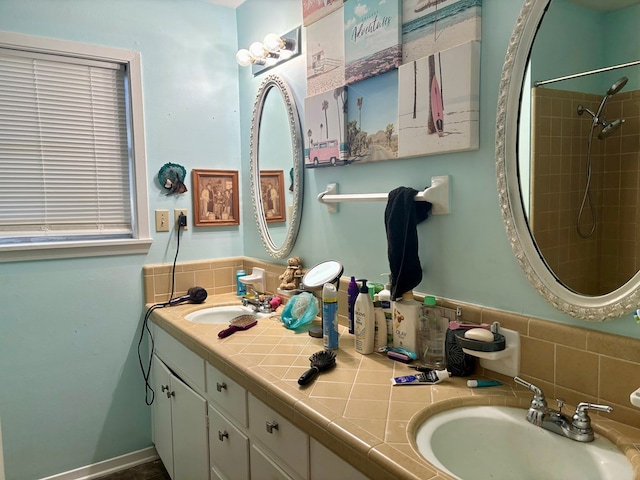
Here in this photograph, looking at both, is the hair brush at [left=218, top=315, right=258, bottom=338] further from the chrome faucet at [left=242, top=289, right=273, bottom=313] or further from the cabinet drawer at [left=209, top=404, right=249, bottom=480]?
the cabinet drawer at [left=209, top=404, right=249, bottom=480]

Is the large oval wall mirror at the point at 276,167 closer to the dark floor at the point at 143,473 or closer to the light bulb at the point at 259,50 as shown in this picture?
the light bulb at the point at 259,50

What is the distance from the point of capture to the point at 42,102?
6.98ft

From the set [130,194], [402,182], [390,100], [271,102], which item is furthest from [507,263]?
[130,194]

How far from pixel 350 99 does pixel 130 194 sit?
4.20 feet

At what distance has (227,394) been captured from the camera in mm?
1587

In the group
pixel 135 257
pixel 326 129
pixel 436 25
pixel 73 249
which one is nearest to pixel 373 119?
pixel 326 129

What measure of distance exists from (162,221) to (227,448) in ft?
4.18

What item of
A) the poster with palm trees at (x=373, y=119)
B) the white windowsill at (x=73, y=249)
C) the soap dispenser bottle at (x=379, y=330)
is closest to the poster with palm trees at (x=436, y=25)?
the poster with palm trees at (x=373, y=119)

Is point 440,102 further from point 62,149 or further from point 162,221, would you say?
point 62,149

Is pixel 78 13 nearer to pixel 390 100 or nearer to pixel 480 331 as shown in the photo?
pixel 390 100

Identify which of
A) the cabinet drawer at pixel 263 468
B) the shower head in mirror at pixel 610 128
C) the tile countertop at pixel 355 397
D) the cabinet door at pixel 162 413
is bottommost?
the cabinet door at pixel 162 413

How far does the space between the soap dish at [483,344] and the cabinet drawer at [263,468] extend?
23.7 inches

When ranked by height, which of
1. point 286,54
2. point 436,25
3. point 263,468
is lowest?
point 263,468

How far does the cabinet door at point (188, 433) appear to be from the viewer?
1.82m
